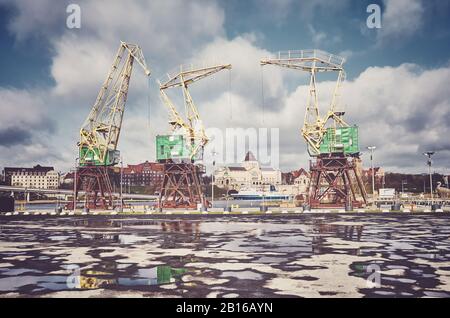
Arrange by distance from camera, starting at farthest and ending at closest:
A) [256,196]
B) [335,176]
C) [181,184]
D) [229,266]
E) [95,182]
Result: [256,196], [95,182], [181,184], [335,176], [229,266]

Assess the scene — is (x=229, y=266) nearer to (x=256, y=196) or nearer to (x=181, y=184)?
(x=181, y=184)

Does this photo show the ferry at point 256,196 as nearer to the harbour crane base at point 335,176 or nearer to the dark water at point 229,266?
the harbour crane base at point 335,176

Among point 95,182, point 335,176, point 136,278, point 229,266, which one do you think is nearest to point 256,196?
point 335,176

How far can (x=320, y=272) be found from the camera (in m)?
14.6

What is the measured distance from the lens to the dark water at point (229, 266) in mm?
12000

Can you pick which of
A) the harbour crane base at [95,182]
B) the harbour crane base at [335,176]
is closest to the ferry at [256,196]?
the harbour crane base at [335,176]

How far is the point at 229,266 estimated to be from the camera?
52.2 ft

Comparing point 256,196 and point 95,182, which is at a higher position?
point 95,182

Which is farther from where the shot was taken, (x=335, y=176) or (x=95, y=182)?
(x=95, y=182)

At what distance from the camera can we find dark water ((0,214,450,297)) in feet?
39.4

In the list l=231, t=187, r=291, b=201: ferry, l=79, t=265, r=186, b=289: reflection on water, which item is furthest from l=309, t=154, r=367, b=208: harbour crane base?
l=231, t=187, r=291, b=201: ferry

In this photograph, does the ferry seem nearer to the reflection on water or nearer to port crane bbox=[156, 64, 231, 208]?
port crane bbox=[156, 64, 231, 208]
